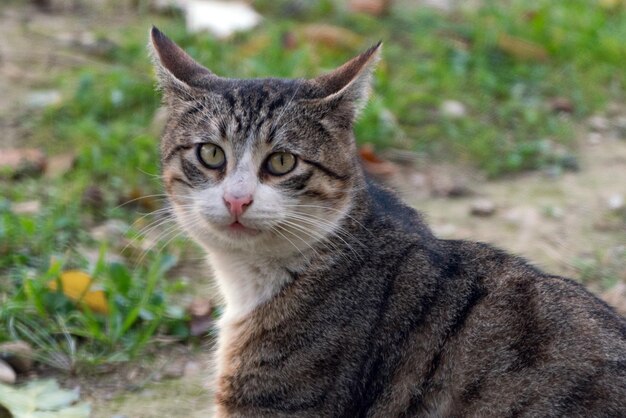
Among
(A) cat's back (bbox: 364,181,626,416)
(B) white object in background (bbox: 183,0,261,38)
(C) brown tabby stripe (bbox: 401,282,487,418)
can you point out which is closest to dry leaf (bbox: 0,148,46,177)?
(B) white object in background (bbox: 183,0,261,38)

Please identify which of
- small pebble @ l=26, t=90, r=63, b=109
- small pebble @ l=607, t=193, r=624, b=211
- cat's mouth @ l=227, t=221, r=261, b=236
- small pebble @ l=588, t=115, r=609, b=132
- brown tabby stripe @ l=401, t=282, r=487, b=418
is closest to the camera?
brown tabby stripe @ l=401, t=282, r=487, b=418

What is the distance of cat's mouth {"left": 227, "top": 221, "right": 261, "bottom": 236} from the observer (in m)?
3.43

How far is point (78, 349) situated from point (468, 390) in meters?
1.82

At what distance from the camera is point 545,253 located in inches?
208

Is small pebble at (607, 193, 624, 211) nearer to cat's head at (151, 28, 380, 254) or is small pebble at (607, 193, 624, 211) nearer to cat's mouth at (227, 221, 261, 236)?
cat's head at (151, 28, 380, 254)

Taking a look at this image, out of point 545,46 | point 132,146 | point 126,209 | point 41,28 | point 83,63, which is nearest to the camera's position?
point 126,209

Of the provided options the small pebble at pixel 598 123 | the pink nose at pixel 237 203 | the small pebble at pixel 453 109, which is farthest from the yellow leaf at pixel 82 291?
the small pebble at pixel 598 123

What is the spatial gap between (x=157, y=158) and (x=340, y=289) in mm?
1646

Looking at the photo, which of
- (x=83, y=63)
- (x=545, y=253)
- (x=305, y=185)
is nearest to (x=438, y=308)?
(x=305, y=185)

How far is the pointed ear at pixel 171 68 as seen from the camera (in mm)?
3777

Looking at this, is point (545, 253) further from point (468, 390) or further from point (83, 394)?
point (83, 394)

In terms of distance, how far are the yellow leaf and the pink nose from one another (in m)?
1.18

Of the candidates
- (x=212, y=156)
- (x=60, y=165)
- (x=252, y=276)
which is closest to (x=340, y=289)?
(x=252, y=276)

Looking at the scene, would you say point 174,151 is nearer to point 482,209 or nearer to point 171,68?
point 171,68
